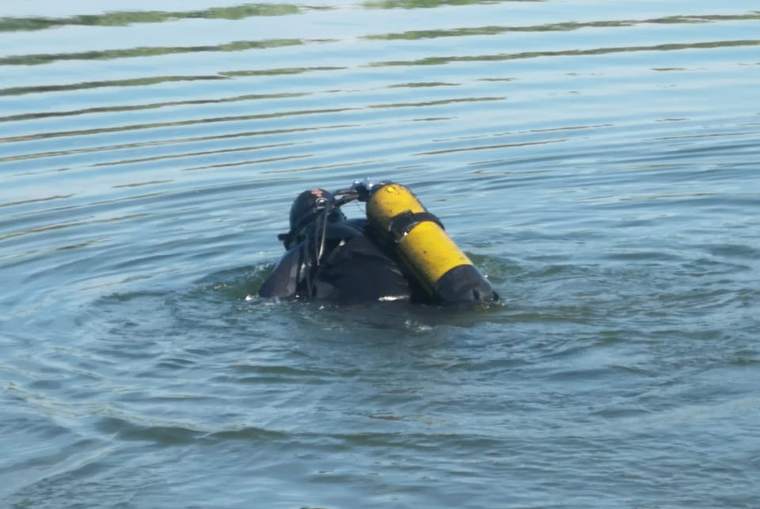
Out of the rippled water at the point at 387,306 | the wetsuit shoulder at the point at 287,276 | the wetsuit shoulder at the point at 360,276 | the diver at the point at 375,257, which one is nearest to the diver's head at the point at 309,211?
the diver at the point at 375,257

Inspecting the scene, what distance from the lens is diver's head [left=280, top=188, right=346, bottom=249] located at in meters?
8.52

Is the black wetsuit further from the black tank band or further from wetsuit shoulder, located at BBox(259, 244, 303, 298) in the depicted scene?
the black tank band

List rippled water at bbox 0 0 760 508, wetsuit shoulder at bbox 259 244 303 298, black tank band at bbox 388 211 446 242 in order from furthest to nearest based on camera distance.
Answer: wetsuit shoulder at bbox 259 244 303 298 → black tank band at bbox 388 211 446 242 → rippled water at bbox 0 0 760 508

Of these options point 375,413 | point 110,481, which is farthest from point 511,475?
point 110,481

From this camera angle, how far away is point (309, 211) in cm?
858

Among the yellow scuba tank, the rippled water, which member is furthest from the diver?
the rippled water

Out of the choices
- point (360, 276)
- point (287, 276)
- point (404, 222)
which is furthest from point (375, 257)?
point (287, 276)

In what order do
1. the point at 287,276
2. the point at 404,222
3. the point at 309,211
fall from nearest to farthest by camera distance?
the point at 404,222 → the point at 287,276 → the point at 309,211

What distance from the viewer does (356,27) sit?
1945 centimetres

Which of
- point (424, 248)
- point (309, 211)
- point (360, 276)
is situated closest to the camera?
point (424, 248)

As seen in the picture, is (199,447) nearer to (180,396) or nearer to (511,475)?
(180,396)

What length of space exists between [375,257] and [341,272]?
0.65 ft

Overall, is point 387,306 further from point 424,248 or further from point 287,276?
point 287,276

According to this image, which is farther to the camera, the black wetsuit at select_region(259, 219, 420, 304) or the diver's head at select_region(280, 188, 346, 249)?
the diver's head at select_region(280, 188, 346, 249)
